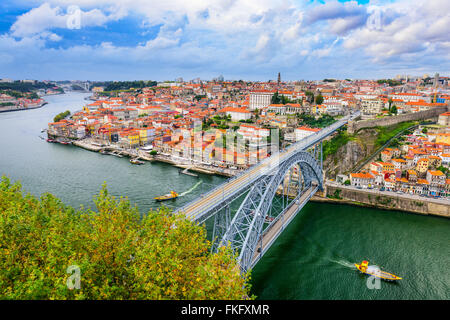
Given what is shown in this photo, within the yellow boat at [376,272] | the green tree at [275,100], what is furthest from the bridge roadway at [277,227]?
the green tree at [275,100]

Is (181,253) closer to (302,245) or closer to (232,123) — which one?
(302,245)

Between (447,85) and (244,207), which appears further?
(447,85)

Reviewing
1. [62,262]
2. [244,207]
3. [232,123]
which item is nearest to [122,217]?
[62,262]

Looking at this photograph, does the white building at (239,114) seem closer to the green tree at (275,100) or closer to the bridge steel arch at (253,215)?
the green tree at (275,100)

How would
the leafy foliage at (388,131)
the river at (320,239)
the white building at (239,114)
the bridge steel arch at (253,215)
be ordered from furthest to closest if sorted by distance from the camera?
the white building at (239,114) → the leafy foliage at (388,131) → the river at (320,239) → the bridge steel arch at (253,215)

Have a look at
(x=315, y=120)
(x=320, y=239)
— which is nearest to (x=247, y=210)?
(x=320, y=239)

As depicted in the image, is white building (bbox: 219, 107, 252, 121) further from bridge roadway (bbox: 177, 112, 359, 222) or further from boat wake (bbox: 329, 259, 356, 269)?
boat wake (bbox: 329, 259, 356, 269)

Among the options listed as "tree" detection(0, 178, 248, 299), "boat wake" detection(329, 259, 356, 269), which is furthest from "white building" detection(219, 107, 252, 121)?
"tree" detection(0, 178, 248, 299)
